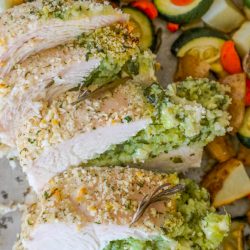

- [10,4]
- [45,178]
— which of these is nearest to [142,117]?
[45,178]

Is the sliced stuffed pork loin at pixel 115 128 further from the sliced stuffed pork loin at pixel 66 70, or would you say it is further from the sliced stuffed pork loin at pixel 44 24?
the sliced stuffed pork loin at pixel 44 24

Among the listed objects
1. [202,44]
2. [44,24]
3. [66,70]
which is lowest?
[202,44]

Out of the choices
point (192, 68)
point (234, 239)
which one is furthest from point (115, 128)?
point (234, 239)

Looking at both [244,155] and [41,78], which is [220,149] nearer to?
[244,155]

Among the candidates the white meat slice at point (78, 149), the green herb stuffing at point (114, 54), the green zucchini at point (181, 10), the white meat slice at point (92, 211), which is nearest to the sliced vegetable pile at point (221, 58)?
the green zucchini at point (181, 10)

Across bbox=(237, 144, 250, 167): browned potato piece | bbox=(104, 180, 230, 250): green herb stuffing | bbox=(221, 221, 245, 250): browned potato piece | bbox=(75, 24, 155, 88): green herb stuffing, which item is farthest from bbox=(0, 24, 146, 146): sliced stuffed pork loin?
bbox=(221, 221, 245, 250): browned potato piece

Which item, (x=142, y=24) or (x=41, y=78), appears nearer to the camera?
(x=41, y=78)
